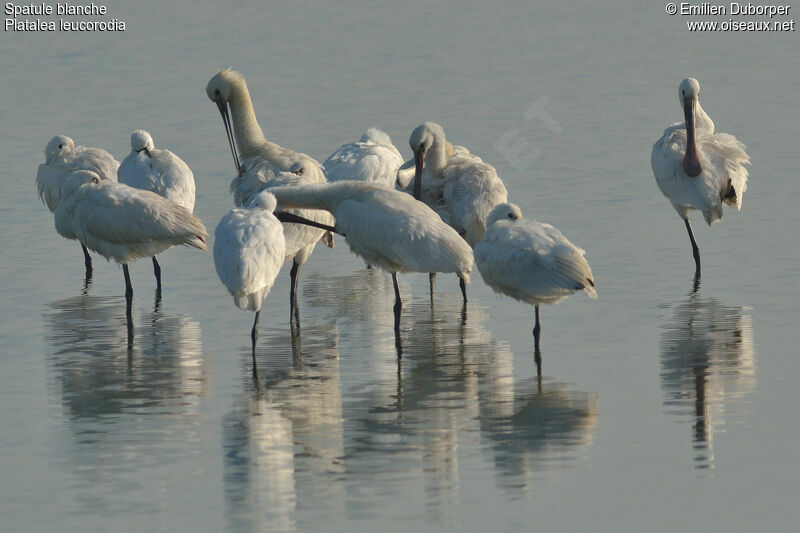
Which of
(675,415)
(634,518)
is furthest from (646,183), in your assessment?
(634,518)

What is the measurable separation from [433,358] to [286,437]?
235 cm

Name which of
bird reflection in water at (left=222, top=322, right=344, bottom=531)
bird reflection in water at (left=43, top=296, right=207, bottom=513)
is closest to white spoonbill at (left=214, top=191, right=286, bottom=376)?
bird reflection in water at (left=222, top=322, right=344, bottom=531)

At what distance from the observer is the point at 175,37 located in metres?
31.0

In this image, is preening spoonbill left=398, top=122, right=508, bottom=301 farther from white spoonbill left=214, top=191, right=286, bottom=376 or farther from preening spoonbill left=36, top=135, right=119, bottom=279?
preening spoonbill left=36, top=135, right=119, bottom=279

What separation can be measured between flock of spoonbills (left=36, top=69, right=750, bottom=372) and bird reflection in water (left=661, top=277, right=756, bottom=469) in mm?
888

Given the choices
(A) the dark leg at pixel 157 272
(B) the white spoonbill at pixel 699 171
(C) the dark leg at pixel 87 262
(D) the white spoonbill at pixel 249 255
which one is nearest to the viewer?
(D) the white spoonbill at pixel 249 255

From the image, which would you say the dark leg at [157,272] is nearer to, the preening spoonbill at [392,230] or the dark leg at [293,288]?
the dark leg at [293,288]

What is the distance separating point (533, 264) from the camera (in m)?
11.5

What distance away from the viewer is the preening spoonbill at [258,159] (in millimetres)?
14234

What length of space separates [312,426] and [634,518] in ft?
8.58

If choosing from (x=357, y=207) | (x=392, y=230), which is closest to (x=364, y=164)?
(x=357, y=207)
